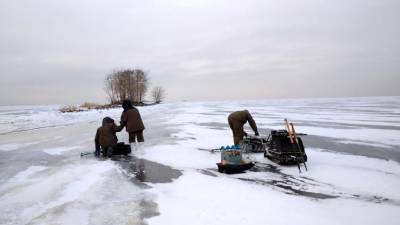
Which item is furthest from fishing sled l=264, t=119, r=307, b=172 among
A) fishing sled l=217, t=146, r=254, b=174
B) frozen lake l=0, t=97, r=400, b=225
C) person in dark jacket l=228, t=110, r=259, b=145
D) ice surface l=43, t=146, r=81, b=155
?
ice surface l=43, t=146, r=81, b=155

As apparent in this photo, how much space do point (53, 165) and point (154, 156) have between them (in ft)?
8.60

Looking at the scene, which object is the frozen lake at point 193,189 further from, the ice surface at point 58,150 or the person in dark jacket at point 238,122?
the person in dark jacket at point 238,122

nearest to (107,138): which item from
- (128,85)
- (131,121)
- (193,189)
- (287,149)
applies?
(131,121)

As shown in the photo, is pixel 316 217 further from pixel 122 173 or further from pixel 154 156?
pixel 154 156

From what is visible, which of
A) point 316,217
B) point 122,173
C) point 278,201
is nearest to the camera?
point 316,217

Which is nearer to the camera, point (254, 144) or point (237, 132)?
point (237, 132)

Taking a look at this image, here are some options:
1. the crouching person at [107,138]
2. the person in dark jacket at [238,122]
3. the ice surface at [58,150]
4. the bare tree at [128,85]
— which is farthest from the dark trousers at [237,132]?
the bare tree at [128,85]

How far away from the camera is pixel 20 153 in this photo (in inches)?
400

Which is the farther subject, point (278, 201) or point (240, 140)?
point (240, 140)

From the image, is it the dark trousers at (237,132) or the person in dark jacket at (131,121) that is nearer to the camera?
the dark trousers at (237,132)

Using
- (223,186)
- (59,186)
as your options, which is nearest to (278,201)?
(223,186)

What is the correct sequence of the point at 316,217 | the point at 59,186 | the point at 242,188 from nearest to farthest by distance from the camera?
the point at 316,217 → the point at 242,188 → the point at 59,186

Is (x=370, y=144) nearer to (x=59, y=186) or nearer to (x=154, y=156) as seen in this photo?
(x=154, y=156)

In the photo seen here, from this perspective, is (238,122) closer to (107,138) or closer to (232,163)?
(232,163)
